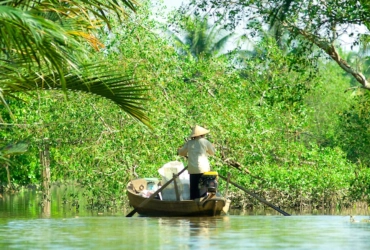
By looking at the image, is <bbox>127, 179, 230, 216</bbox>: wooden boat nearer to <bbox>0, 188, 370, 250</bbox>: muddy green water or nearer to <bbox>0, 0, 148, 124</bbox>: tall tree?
<bbox>0, 188, 370, 250</bbox>: muddy green water

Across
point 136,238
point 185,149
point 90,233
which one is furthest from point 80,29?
point 185,149

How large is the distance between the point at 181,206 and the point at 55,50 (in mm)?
10578

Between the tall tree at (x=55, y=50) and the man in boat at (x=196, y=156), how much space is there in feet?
25.5

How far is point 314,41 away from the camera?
18344 mm

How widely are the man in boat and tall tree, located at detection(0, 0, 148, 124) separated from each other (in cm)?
778

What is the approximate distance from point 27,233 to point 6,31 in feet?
21.7

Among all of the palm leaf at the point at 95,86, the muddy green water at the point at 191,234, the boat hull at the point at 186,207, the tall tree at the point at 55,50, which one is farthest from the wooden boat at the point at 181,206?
the palm leaf at the point at 95,86

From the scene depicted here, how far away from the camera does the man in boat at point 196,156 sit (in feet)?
59.0

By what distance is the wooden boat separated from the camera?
17.8 metres

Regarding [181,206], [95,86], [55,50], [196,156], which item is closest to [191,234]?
[95,86]

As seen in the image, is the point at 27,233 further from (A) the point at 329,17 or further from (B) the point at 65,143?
(B) the point at 65,143

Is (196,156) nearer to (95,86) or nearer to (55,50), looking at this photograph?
(95,86)

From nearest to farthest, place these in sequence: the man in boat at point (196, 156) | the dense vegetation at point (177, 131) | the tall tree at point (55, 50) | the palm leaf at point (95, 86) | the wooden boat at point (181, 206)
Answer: the tall tree at point (55, 50) → the palm leaf at point (95, 86) → the wooden boat at point (181, 206) → the man in boat at point (196, 156) → the dense vegetation at point (177, 131)

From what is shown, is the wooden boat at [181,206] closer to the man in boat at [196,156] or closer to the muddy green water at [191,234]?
the man in boat at [196,156]
